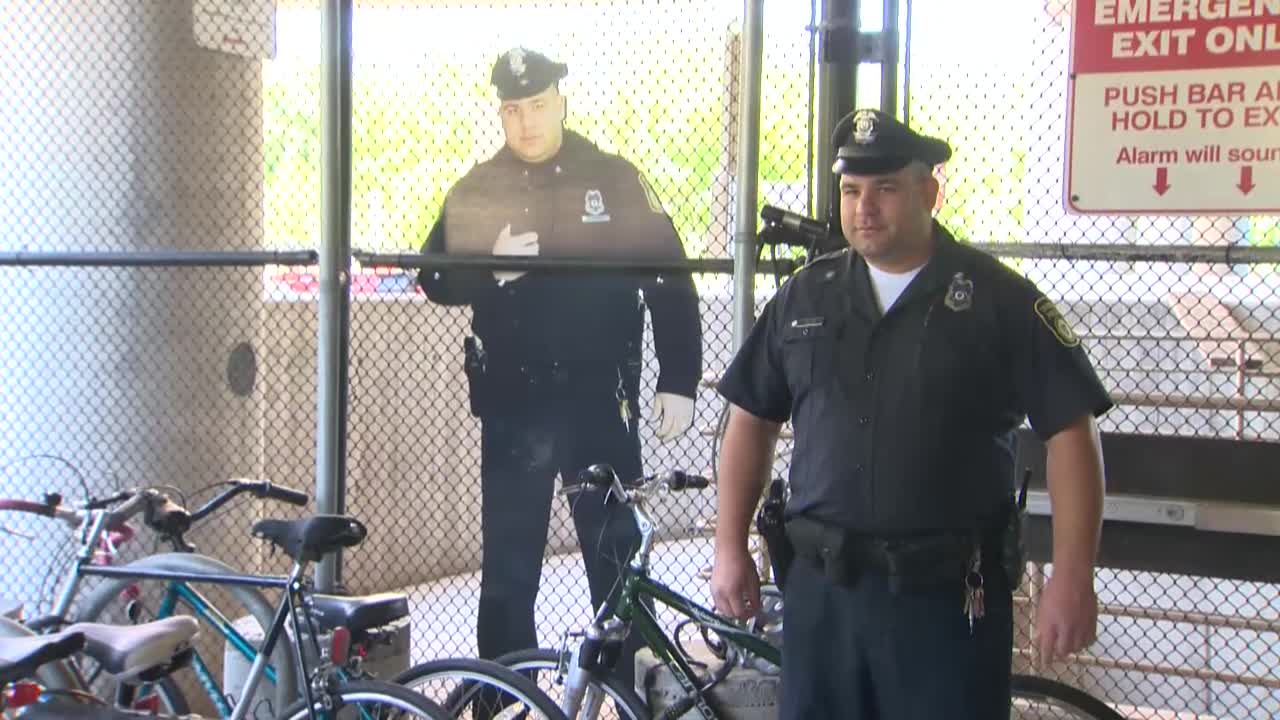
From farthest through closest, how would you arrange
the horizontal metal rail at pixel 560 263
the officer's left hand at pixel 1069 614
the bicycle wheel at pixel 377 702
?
the horizontal metal rail at pixel 560 263, the bicycle wheel at pixel 377 702, the officer's left hand at pixel 1069 614

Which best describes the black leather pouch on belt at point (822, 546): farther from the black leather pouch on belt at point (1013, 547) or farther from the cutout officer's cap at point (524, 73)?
the cutout officer's cap at point (524, 73)

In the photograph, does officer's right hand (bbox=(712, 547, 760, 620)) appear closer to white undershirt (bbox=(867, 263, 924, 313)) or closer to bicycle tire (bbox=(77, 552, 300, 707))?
white undershirt (bbox=(867, 263, 924, 313))

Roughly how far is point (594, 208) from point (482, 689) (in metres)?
1.69

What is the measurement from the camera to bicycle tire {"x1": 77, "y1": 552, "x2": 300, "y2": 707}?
416cm

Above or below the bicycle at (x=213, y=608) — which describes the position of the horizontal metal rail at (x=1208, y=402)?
above

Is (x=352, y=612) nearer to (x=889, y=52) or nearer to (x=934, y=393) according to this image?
(x=934, y=393)

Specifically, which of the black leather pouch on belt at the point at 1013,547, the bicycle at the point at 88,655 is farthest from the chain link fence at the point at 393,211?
the black leather pouch on belt at the point at 1013,547

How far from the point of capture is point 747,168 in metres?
4.30

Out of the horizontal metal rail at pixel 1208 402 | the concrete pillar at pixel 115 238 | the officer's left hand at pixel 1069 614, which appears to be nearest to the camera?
the officer's left hand at pixel 1069 614

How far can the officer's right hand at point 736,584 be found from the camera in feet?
11.1

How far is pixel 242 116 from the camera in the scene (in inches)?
213

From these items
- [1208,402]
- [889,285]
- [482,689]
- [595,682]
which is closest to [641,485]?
[595,682]

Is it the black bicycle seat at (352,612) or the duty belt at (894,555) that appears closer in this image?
the duty belt at (894,555)

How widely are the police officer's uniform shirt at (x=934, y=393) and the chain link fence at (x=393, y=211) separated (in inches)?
41.2
